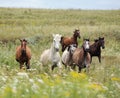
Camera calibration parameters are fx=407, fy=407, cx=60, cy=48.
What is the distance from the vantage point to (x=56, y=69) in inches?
688

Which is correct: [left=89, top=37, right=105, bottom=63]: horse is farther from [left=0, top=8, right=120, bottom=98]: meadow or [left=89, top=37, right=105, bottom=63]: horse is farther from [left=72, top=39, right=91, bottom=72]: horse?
[left=72, top=39, right=91, bottom=72]: horse

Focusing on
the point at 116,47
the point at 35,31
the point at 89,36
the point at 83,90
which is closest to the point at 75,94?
the point at 83,90

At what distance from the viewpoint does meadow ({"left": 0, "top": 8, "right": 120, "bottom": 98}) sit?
509 cm

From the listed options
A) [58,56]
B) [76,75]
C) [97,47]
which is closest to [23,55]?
[58,56]

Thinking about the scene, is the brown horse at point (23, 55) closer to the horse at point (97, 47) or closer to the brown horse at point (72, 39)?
the horse at point (97, 47)

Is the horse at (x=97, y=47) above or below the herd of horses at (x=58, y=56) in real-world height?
below

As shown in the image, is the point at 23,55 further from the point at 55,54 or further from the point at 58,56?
the point at 58,56

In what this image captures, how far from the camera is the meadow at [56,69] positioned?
200 inches

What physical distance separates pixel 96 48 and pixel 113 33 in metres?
13.6

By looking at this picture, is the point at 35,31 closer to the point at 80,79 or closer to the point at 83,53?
the point at 83,53

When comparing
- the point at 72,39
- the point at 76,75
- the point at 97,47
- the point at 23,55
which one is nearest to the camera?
the point at 76,75

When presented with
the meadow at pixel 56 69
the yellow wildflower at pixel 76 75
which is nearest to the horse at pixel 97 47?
the meadow at pixel 56 69

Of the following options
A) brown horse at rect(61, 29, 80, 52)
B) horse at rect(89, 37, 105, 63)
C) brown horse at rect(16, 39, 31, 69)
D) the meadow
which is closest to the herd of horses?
brown horse at rect(16, 39, 31, 69)

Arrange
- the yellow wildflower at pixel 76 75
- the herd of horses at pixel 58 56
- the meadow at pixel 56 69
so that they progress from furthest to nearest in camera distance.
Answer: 1. the herd of horses at pixel 58 56
2. the yellow wildflower at pixel 76 75
3. the meadow at pixel 56 69
